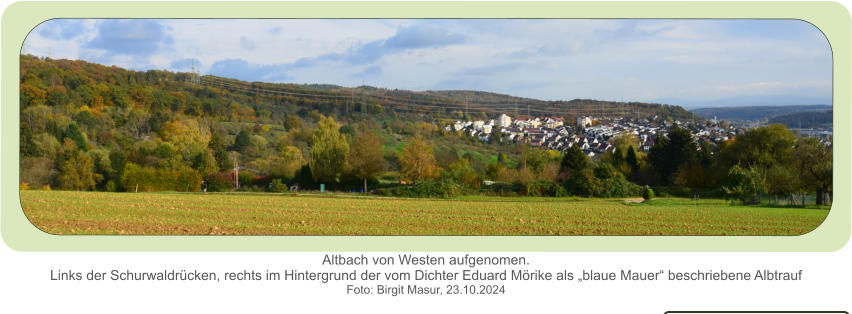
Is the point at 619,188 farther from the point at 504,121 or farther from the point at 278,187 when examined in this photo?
the point at 278,187

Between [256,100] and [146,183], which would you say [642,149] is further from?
[146,183]

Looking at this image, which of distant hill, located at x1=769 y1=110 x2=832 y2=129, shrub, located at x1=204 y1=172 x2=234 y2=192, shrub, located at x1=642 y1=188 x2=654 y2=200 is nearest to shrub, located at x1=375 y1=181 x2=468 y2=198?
shrub, located at x1=204 y1=172 x2=234 y2=192

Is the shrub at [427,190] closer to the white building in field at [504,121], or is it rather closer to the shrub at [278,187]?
the shrub at [278,187]

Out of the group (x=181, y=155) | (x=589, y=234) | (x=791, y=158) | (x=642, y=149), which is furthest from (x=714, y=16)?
(x=181, y=155)

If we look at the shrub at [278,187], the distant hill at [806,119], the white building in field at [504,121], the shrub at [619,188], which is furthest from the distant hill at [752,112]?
the shrub at [278,187]

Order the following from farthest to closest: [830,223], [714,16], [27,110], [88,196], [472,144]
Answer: [472,144] < [88,196] < [27,110] < [830,223] < [714,16]

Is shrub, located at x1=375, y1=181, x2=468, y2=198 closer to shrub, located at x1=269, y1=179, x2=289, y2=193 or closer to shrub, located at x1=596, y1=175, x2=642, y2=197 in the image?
shrub, located at x1=269, y1=179, x2=289, y2=193
